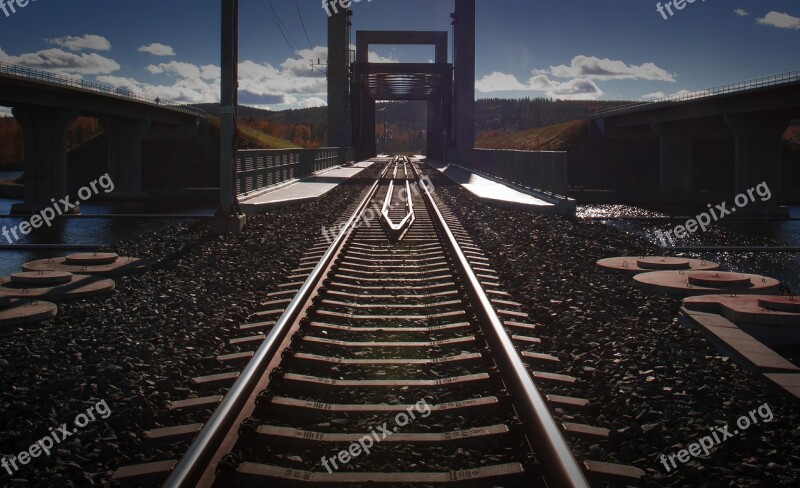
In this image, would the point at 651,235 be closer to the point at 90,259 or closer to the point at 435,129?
the point at 90,259

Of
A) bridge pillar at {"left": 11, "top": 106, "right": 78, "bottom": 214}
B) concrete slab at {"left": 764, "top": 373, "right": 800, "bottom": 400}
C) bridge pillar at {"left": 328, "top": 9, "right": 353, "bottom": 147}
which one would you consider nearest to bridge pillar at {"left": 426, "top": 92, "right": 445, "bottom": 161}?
bridge pillar at {"left": 328, "top": 9, "right": 353, "bottom": 147}

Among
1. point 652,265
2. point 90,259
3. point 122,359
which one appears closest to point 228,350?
point 122,359

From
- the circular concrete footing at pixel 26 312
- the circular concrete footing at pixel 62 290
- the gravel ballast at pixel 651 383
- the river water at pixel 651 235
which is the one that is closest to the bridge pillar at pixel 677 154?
the river water at pixel 651 235

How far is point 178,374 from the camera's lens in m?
5.53

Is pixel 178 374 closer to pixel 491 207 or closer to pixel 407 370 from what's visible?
pixel 407 370

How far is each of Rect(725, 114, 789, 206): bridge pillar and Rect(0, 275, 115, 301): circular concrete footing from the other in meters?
36.6

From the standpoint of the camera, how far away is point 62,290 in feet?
28.6

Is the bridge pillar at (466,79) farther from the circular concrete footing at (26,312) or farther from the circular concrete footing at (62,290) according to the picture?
the circular concrete footing at (26,312)

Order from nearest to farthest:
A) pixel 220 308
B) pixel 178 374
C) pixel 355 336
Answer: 1. pixel 178 374
2. pixel 355 336
3. pixel 220 308

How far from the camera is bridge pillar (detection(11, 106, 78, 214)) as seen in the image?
122 ft

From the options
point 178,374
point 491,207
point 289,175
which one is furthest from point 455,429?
point 289,175

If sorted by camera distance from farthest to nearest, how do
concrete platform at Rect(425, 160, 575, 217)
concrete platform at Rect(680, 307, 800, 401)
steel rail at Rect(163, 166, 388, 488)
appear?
concrete platform at Rect(425, 160, 575, 217)
concrete platform at Rect(680, 307, 800, 401)
steel rail at Rect(163, 166, 388, 488)

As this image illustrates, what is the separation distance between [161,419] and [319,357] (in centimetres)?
135

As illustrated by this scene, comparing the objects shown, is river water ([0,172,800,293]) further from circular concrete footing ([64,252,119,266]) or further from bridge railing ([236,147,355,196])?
circular concrete footing ([64,252,119,266])
